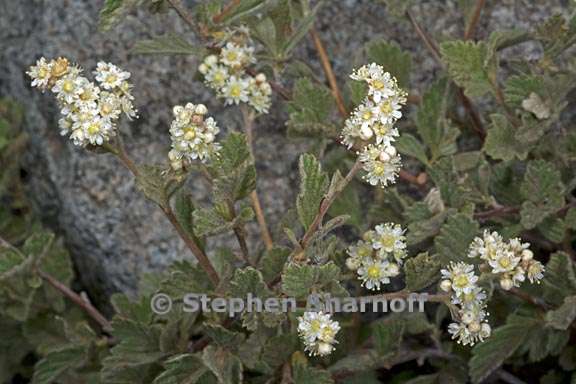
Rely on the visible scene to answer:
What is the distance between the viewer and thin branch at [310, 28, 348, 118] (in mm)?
2096

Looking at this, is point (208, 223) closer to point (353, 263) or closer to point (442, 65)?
point (353, 263)

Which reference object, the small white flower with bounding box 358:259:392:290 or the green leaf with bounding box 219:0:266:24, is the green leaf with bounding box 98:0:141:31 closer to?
the green leaf with bounding box 219:0:266:24

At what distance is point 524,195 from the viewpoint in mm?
1852

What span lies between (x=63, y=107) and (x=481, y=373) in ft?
3.12

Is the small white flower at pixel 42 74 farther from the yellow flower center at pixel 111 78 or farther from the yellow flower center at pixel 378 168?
the yellow flower center at pixel 378 168

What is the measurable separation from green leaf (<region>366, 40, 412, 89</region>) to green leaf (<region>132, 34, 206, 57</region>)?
1.35ft

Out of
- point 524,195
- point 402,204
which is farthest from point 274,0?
point 524,195

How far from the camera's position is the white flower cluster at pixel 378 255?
1629 mm

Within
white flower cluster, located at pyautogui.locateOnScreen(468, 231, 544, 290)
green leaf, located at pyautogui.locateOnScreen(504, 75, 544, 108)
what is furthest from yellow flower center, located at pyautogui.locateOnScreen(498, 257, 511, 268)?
green leaf, located at pyautogui.locateOnScreen(504, 75, 544, 108)

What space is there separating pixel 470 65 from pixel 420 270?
0.50 metres

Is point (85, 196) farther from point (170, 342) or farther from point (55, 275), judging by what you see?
point (170, 342)

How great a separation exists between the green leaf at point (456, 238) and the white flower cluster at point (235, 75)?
0.48 m

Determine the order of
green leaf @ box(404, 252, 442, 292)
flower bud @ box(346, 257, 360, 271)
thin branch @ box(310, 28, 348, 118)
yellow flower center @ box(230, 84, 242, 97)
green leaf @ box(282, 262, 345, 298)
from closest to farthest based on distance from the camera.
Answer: green leaf @ box(282, 262, 345, 298), green leaf @ box(404, 252, 442, 292), flower bud @ box(346, 257, 360, 271), yellow flower center @ box(230, 84, 242, 97), thin branch @ box(310, 28, 348, 118)

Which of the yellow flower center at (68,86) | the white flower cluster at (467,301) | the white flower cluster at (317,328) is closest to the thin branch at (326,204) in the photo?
the white flower cluster at (317,328)
